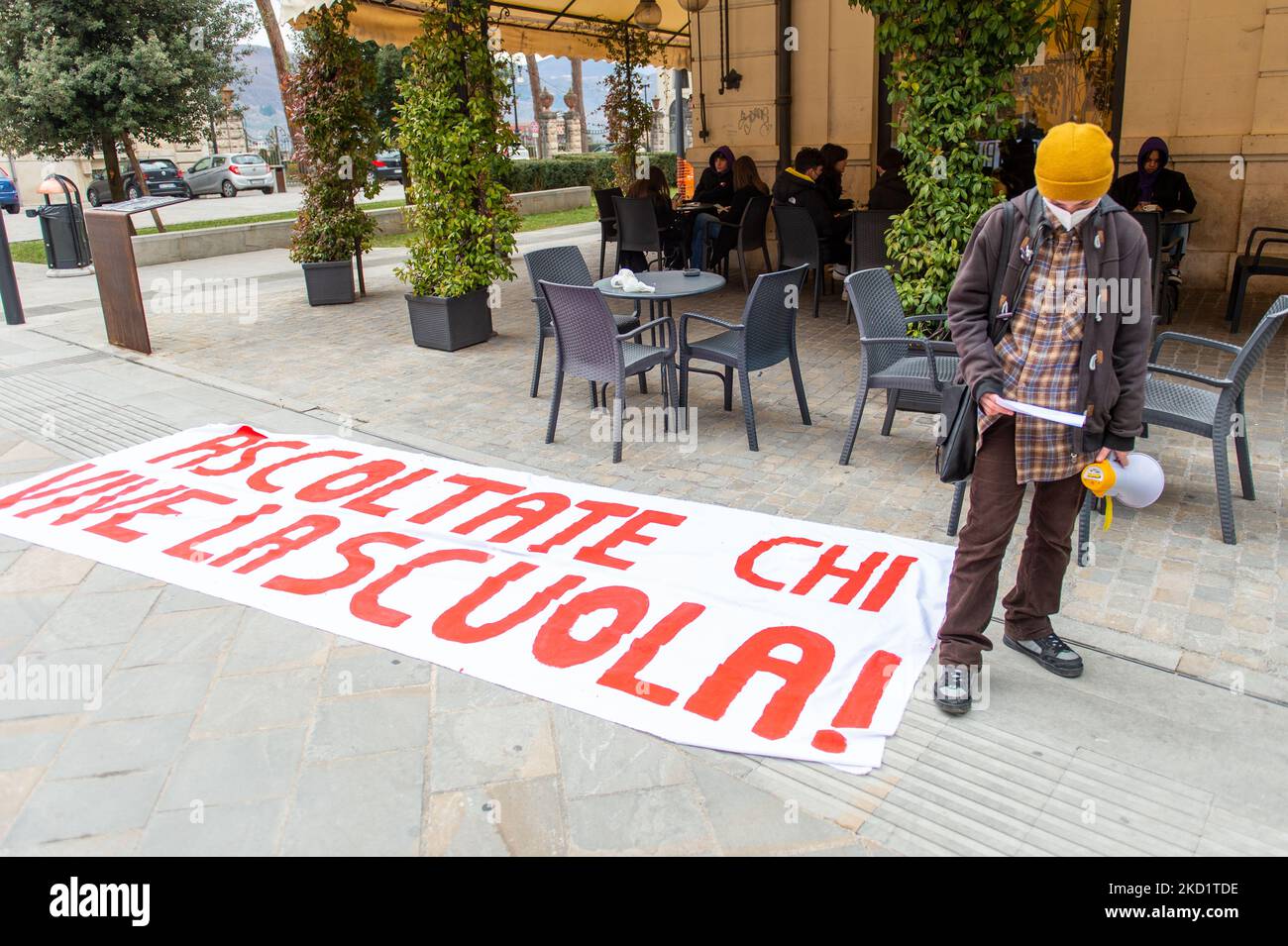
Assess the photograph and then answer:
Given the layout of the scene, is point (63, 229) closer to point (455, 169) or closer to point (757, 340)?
point (455, 169)

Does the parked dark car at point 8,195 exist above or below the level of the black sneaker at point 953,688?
above

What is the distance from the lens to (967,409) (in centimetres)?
306

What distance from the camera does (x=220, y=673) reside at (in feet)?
11.8

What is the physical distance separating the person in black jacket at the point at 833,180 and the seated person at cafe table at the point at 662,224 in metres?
1.68

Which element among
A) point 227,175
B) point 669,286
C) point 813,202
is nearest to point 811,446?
point 669,286

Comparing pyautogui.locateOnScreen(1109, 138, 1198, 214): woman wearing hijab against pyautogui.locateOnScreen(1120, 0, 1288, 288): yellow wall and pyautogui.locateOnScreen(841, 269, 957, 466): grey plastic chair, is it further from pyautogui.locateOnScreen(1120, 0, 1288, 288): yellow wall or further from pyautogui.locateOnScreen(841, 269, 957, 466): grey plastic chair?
pyautogui.locateOnScreen(841, 269, 957, 466): grey plastic chair

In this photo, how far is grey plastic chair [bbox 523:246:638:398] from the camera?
6.44 m

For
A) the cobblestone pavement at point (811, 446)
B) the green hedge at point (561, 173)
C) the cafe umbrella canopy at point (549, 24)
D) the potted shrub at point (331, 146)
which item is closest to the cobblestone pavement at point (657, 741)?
the cobblestone pavement at point (811, 446)

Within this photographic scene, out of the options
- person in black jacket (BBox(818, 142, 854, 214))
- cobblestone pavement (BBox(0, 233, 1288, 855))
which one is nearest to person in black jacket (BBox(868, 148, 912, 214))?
person in black jacket (BBox(818, 142, 854, 214))

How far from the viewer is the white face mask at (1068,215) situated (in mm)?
2799

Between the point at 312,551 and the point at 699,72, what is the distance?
9847 mm

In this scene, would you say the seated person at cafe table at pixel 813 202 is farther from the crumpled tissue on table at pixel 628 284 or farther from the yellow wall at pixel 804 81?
the crumpled tissue on table at pixel 628 284

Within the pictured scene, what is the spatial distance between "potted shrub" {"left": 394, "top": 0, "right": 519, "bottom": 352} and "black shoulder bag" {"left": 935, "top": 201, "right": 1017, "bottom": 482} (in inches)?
224
